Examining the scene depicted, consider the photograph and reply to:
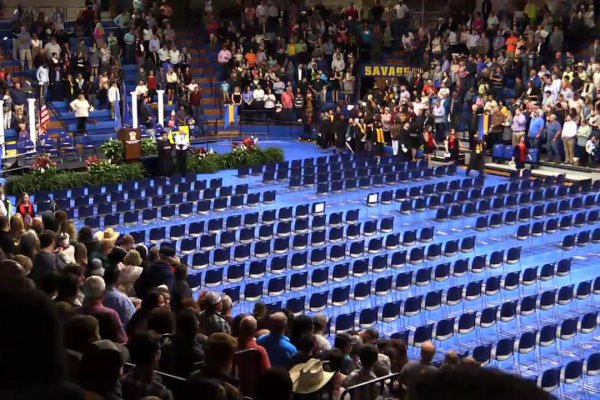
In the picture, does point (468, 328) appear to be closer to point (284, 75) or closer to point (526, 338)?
point (526, 338)

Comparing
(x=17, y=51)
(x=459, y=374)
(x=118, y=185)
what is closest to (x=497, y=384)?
(x=459, y=374)

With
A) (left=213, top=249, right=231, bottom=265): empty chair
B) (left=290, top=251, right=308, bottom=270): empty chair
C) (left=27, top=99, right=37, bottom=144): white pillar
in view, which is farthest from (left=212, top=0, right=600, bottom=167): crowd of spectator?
(left=213, top=249, right=231, bottom=265): empty chair

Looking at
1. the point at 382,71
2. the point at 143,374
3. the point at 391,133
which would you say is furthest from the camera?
the point at 382,71

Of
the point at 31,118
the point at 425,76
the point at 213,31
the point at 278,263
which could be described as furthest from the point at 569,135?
the point at 213,31

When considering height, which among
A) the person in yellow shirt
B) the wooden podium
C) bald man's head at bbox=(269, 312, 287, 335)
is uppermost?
the person in yellow shirt

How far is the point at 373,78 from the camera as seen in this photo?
3553 cm

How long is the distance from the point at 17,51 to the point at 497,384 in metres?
33.2

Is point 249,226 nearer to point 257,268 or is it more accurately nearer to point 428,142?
point 257,268

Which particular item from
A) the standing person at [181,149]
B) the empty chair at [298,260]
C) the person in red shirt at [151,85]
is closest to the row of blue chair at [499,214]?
the empty chair at [298,260]

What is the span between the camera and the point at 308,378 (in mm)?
6312

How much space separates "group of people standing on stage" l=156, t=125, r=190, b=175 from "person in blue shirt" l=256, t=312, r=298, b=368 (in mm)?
18849

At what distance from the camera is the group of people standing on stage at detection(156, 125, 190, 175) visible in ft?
84.3

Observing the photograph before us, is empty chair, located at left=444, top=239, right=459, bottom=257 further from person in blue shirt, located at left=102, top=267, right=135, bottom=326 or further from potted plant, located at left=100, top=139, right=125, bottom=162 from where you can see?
→ potted plant, located at left=100, top=139, right=125, bottom=162

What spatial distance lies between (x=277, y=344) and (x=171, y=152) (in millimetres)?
19054
